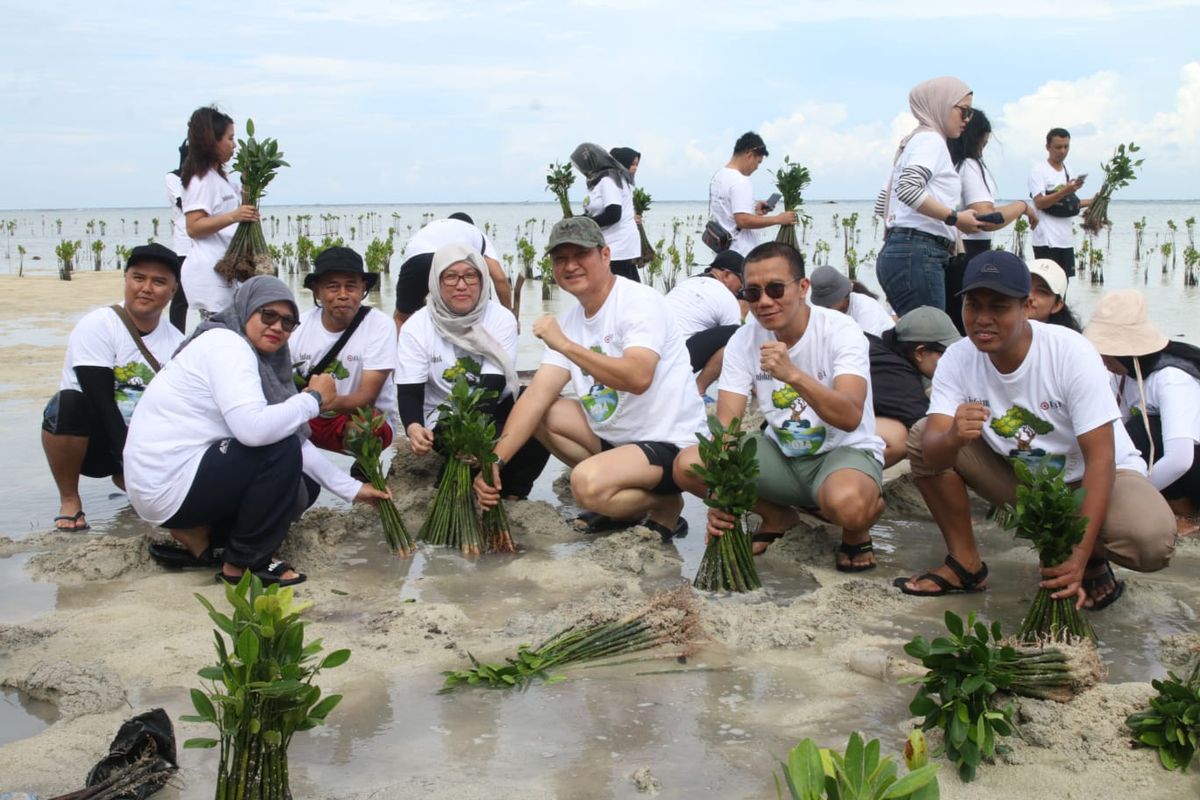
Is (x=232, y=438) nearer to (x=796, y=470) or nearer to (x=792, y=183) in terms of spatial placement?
(x=796, y=470)

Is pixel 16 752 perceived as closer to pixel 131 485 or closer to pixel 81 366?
pixel 131 485

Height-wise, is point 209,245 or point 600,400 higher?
point 209,245

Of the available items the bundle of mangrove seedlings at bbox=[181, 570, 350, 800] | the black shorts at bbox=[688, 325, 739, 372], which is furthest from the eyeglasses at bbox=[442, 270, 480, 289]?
the bundle of mangrove seedlings at bbox=[181, 570, 350, 800]

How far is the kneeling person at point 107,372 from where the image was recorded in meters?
5.01

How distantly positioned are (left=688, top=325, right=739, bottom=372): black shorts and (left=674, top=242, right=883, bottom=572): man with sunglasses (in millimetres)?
1813

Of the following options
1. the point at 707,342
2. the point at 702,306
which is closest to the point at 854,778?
the point at 707,342

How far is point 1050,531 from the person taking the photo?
3.42 meters

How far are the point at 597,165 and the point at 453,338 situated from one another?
3.22 meters

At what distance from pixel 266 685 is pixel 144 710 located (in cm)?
118

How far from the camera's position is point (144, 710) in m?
3.26

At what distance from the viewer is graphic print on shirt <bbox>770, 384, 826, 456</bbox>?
181 inches

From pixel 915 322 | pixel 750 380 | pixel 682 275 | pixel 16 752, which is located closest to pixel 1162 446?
pixel 915 322

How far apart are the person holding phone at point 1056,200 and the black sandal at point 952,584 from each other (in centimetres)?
524

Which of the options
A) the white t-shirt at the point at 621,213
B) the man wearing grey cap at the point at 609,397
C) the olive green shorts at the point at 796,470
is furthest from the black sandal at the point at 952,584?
the white t-shirt at the point at 621,213
